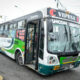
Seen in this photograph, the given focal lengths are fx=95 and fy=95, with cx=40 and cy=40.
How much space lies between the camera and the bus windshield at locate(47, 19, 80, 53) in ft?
12.2

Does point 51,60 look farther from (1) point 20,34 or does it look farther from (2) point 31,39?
(1) point 20,34

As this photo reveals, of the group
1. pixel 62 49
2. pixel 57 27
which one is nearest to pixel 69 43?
pixel 62 49

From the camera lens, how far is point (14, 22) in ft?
20.5

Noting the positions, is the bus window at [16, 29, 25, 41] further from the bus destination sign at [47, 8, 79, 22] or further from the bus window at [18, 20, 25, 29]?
the bus destination sign at [47, 8, 79, 22]

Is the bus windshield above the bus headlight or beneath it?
above

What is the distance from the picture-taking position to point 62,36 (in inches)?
156

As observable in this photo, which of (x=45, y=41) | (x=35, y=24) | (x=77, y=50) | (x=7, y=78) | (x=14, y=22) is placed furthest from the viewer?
(x=14, y=22)

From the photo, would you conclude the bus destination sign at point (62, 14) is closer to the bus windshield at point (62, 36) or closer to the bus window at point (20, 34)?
the bus windshield at point (62, 36)

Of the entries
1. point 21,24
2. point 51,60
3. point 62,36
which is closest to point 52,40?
point 62,36

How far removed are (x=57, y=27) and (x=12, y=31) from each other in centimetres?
358

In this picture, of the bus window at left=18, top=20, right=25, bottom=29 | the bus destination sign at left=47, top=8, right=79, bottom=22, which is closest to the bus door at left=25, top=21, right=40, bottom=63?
the bus window at left=18, top=20, right=25, bottom=29

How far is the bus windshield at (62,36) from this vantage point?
3.72 m

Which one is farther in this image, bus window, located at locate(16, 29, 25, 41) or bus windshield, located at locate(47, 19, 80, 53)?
bus window, located at locate(16, 29, 25, 41)

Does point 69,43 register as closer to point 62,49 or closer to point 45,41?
point 62,49
